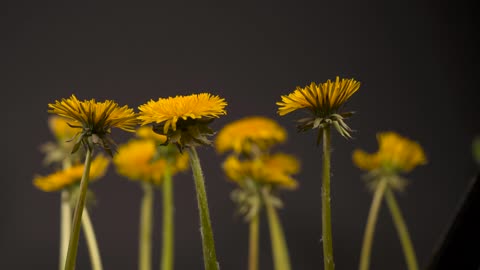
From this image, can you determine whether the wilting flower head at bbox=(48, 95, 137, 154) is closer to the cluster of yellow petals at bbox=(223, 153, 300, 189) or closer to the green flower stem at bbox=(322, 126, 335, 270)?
the green flower stem at bbox=(322, 126, 335, 270)

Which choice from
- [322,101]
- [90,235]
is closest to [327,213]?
[322,101]

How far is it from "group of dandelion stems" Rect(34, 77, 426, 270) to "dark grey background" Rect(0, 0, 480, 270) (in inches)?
12.1

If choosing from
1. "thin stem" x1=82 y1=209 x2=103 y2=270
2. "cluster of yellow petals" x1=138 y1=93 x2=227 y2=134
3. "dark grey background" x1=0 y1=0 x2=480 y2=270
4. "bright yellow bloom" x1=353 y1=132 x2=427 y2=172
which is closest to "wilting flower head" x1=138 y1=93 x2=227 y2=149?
"cluster of yellow petals" x1=138 y1=93 x2=227 y2=134

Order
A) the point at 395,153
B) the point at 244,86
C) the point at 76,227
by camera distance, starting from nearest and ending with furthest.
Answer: the point at 76,227
the point at 395,153
the point at 244,86

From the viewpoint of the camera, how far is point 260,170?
18.8 inches

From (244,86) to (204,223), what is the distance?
655 mm

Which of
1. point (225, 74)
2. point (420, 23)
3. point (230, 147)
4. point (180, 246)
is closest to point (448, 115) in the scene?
point (420, 23)

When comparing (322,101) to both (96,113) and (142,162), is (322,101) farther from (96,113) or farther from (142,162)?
(142,162)

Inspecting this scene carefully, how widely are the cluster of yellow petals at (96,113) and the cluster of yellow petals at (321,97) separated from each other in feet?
0.25

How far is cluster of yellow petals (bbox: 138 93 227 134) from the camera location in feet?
0.84

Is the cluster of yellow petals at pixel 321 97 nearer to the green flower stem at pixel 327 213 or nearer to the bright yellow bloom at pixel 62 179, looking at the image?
the green flower stem at pixel 327 213

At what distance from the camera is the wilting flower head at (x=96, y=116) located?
246 mm

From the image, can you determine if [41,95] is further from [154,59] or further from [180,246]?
[180,246]

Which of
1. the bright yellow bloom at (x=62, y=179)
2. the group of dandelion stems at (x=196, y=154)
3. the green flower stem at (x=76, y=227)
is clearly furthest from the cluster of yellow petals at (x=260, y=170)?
the green flower stem at (x=76, y=227)
